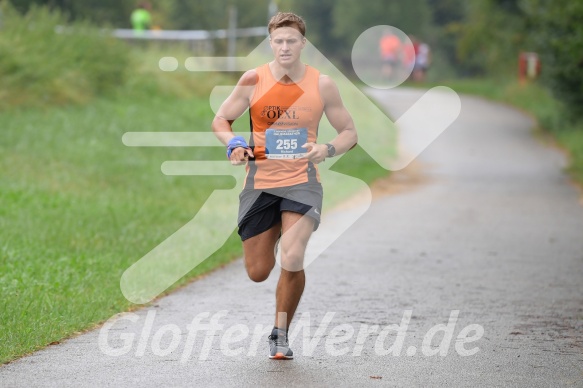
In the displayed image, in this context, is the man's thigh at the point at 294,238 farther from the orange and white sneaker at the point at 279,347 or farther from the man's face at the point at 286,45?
the man's face at the point at 286,45

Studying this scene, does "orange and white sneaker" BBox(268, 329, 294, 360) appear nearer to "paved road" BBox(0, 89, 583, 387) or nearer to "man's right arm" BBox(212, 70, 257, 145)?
"paved road" BBox(0, 89, 583, 387)

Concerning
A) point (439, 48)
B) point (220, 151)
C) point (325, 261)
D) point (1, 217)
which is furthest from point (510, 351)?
point (439, 48)

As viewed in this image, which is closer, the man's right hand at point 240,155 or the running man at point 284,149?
the man's right hand at point 240,155

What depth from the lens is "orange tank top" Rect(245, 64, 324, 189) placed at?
290 inches

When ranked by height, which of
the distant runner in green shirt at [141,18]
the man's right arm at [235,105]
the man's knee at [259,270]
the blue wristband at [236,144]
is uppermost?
the man's right arm at [235,105]

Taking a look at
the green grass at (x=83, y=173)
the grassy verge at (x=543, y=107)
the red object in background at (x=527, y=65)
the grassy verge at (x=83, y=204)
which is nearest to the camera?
the grassy verge at (x=83, y=204)

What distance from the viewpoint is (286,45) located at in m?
7.32

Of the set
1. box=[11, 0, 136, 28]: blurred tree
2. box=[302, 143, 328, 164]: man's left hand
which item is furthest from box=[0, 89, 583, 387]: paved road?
box=[11, 0, 136, 28]: blurred tree

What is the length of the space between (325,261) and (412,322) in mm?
3444

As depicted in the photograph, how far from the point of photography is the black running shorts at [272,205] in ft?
24.3

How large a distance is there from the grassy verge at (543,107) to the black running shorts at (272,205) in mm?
15377

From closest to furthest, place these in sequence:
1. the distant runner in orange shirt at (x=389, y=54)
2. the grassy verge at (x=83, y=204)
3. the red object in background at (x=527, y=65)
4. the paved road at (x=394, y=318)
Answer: the paved road at (x=394, y=318) → the grassy verge at (x=83, y=204) → the red object in background at (x=527, y=65) → the distant runner in orange shirt at (x=389, y=54)

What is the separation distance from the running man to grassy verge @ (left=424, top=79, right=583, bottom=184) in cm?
1538

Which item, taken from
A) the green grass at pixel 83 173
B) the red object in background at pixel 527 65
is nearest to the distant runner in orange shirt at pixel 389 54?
the red object in background at pixel 527 65
